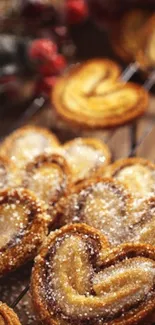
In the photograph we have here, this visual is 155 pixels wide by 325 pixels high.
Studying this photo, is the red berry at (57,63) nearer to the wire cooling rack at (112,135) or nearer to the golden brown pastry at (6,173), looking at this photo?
the wire cooling rack at (112,135)

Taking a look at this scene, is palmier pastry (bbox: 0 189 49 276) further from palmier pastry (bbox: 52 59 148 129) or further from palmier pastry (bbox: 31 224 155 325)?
palmier pastry (bbox: 52 59 148 129)

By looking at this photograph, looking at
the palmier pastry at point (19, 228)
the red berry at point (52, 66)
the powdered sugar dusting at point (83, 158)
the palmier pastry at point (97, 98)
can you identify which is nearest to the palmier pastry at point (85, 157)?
the powdered sugar dusting at point (83, 158)

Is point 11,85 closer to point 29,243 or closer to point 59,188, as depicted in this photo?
point 59,188

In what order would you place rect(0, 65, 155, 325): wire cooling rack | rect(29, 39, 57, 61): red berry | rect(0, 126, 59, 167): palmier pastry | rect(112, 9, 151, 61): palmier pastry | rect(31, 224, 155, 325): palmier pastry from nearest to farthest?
rect(31, 224, 155, 325): palmier pastry < rect(0, 65, 155, 325): wire cooling rack < rect(0, 126, 59, 167): palmier pastry < rect(29, 39, 57, 61): red berry < rect(112, 9, 151, 61): palmier pastry

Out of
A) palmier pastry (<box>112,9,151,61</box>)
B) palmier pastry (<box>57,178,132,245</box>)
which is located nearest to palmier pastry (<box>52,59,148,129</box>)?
palmier pastry (<box>112,9,151,61</box>)

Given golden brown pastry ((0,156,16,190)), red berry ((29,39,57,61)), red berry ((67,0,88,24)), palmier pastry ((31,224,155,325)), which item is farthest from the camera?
red berry ((67,0,88,24))

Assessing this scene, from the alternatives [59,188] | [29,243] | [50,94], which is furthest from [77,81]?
[29,243]
